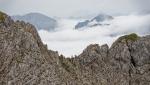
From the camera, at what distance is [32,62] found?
5472 inches

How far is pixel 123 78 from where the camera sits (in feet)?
595

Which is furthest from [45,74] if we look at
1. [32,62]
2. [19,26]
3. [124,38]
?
[124,38]

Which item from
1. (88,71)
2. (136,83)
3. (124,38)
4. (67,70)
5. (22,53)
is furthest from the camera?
(124,38)

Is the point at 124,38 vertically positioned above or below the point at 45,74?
above

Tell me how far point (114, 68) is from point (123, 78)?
6.40m

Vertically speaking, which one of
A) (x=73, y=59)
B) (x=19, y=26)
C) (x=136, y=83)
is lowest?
(x=136, y=83)

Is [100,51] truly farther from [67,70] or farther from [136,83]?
[67,70]

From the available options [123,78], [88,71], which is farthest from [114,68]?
[88,71]

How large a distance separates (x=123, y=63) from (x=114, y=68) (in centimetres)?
758

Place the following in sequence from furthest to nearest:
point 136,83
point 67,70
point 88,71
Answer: point 136,83
point 88,71
point 67,70

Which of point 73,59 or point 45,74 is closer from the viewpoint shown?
point 45,74

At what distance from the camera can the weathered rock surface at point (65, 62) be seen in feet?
448

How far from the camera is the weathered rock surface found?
137 m

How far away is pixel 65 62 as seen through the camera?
161625 mm
